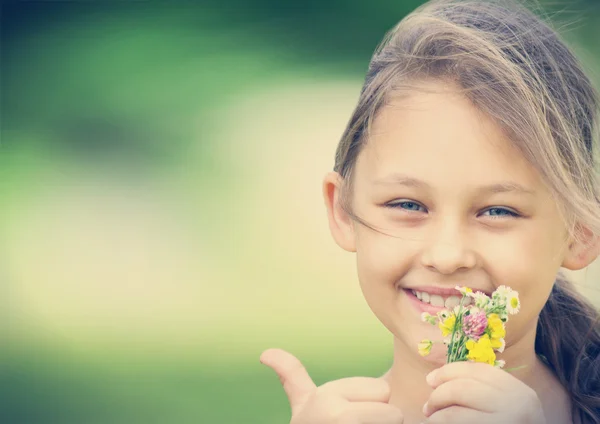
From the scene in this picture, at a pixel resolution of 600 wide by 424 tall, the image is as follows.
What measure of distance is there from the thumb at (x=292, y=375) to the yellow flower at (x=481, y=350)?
1.15 ft

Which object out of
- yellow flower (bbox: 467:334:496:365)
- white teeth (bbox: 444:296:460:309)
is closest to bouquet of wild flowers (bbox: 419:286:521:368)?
yellow flower (bbox: 467:334:496:365)

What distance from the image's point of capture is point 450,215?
168 cm

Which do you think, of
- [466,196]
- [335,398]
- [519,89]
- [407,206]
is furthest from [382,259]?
[519,89]

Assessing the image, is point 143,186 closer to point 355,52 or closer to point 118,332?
point 118,332

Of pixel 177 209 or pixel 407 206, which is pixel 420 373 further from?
pixel 177 209

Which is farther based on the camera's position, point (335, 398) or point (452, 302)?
point (452, 302)

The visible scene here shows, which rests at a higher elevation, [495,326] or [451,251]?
[451,251]

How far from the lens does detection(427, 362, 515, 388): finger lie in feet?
4.83

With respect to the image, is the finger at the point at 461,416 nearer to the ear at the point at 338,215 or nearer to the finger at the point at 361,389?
the finger at the point at 361,389

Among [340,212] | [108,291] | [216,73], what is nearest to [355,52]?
[216,73]

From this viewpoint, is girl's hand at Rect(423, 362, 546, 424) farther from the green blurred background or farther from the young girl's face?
the green blurred background

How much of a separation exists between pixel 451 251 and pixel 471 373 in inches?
10.4

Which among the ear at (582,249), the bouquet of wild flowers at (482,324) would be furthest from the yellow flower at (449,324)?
the ear at (582,249)

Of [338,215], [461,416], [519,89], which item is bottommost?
[461,416]
